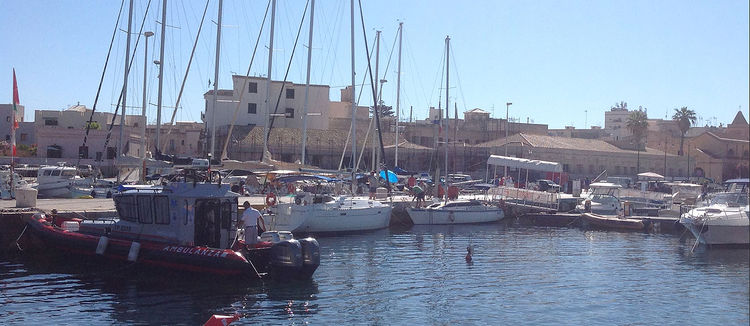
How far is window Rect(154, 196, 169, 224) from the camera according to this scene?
77.8 feet

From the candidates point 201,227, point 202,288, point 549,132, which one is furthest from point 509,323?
point 549,132

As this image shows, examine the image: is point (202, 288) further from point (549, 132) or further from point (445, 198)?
point (549, 132)

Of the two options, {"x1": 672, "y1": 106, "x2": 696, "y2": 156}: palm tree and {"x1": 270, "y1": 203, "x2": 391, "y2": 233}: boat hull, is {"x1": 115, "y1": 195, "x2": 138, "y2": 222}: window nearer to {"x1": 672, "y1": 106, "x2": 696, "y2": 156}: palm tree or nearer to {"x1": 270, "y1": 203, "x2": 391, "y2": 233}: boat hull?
{"x1": 270, "y1": 203, "x2": 391, "y2": 233}: boat hull

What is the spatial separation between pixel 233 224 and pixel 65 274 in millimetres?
5778

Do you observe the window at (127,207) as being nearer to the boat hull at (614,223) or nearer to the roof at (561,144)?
the boat hull at (614,223)

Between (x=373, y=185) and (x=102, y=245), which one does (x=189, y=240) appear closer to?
(x=102, y=245)

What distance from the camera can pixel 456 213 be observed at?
4412cm

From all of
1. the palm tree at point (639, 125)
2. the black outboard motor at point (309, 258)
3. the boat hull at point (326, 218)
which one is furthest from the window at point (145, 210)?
the palm tree at point (639, 125)

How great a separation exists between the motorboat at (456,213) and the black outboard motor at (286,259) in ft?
70.1

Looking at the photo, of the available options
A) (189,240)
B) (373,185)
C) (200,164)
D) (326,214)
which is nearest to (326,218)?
(326,214)

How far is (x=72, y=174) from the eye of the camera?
4959 centimetres

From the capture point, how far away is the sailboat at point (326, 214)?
115 feet

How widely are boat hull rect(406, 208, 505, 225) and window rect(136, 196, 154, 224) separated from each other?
21.2 meters

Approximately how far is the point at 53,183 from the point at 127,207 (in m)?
26.3
